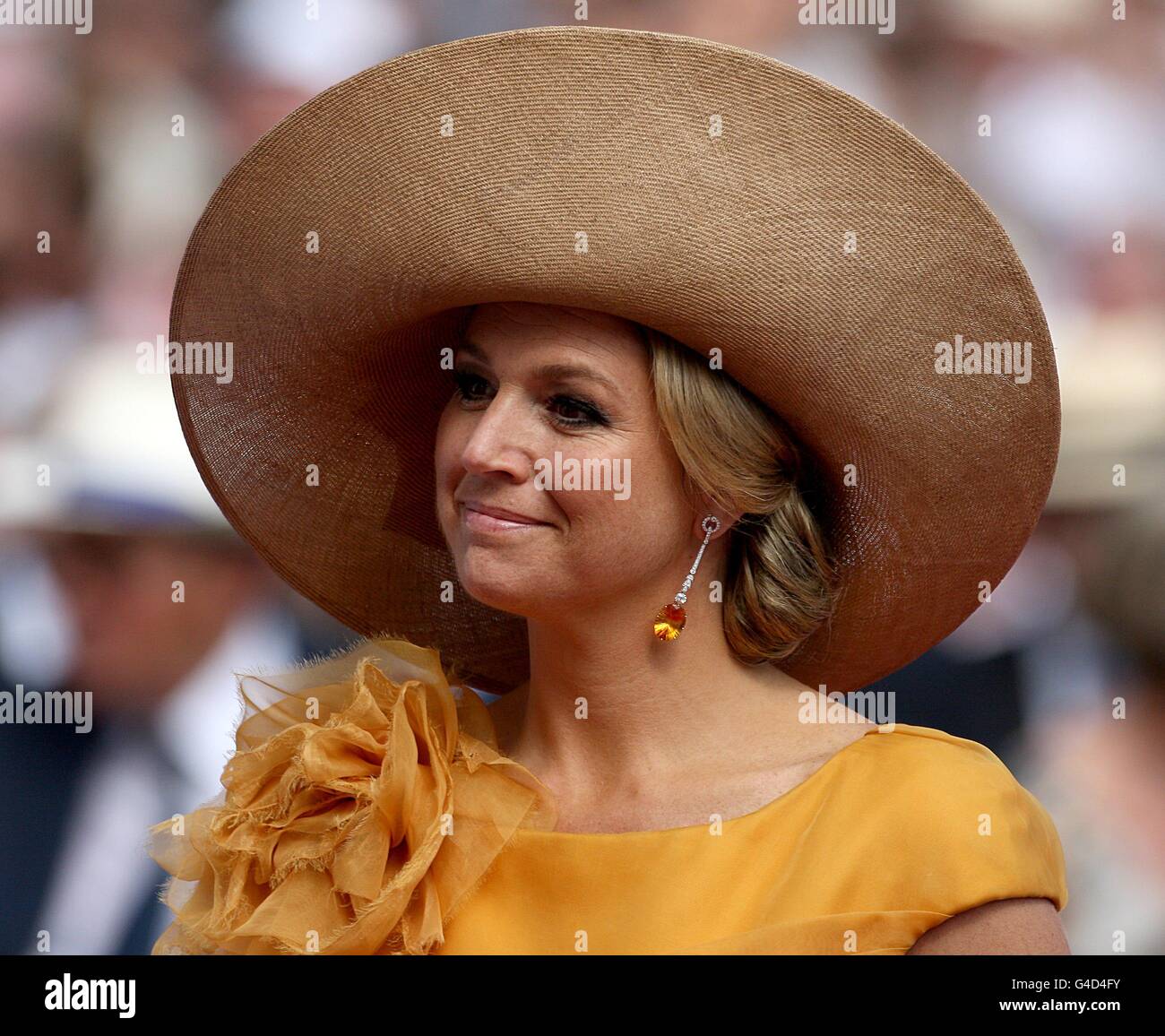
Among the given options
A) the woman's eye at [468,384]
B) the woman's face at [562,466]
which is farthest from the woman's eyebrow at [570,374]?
the woman's eye at [468,384]

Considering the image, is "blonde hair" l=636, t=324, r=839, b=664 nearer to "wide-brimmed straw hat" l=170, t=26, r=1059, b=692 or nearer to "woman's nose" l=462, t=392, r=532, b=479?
"wide-brimmed straw hat" l=170, t=26, r=1059, b=692

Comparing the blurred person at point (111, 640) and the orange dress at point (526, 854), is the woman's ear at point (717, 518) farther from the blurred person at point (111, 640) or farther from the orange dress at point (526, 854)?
the blurred person at point (111, 640)

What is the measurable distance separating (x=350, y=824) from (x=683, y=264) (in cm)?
78

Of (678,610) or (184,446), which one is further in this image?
(184,446)

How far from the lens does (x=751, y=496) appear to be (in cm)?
190

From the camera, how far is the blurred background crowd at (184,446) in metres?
3.15

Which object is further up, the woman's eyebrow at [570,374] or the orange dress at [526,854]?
the woman's eyebrow at [570,374]

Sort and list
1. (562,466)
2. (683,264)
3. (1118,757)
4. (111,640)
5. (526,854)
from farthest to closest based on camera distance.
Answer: (111,640) < (1118,757) < (526,854) < (562,466) < (683,264)

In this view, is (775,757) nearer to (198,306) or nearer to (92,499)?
(198,306)

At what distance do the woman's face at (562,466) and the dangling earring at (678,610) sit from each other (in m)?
0.07

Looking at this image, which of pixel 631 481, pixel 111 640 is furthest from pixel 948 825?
pixel 111 640

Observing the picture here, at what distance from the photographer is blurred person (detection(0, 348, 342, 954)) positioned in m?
3.17

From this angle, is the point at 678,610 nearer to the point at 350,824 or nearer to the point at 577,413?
the point at 577,413
